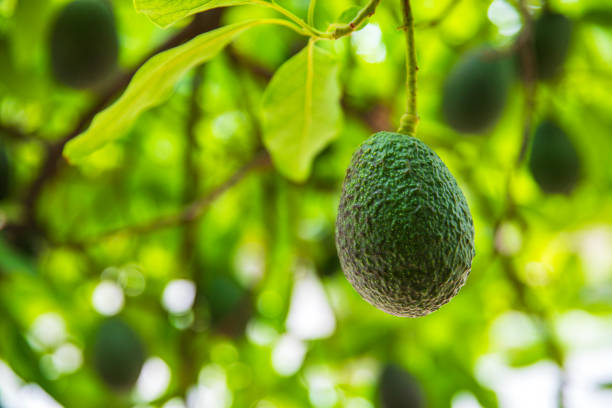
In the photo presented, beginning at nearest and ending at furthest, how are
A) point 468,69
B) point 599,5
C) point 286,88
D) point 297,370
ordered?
point 286,88, point 468,69, point 599,5, point 297,370

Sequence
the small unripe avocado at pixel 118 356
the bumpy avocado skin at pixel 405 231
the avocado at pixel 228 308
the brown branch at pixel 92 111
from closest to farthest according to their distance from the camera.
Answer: the bumpy avocado skin at pixel 405 231 → the brown branch at pixel 92 111 → the small unripe avocado at pixel 118 356 → the avocado at pixel 228 308

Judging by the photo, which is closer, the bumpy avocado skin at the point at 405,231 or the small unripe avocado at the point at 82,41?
the bumpy avocado skin at the point at 405,231

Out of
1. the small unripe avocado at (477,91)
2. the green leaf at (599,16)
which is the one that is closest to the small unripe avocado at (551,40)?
the small unripe avocado at (477,91)

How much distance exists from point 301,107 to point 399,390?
101 centimetres

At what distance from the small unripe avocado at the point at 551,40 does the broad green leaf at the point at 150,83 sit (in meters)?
0.93

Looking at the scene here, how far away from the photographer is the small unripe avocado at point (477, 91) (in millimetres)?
1415

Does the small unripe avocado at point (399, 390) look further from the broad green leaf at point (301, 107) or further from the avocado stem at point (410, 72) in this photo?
the avocado stem at point (410, 72)

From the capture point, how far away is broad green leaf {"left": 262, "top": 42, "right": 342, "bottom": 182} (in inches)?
33.9

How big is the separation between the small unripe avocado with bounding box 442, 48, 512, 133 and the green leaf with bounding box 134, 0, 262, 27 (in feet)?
2.91

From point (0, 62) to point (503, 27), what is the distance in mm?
1457

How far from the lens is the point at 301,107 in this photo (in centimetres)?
94

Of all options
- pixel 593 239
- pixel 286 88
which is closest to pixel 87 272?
pixel 286 88

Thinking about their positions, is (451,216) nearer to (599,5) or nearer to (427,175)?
(427,175)

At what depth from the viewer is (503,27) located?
170 cm
